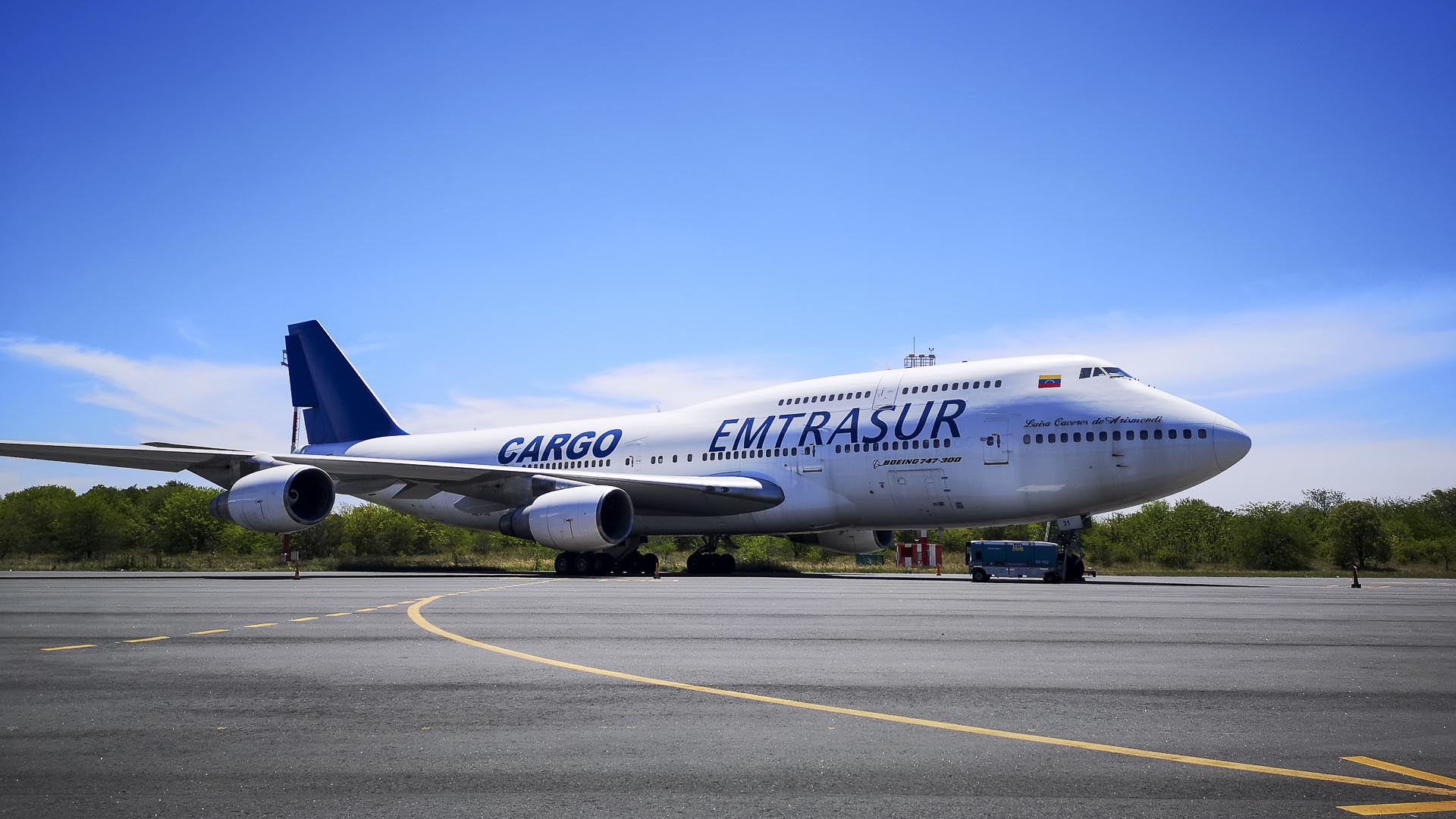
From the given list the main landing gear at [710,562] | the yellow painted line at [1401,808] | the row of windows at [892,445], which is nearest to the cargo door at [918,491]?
the row of windows at [892,445]

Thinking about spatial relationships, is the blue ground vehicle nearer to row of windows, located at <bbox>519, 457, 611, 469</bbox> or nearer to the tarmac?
the tarmac

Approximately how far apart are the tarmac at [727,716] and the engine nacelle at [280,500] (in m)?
14.5

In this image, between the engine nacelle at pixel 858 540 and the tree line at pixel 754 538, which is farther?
the tree line at pixel 754 538

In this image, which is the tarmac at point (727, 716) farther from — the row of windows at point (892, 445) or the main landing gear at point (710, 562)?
the main landing gear at point (710, 562)

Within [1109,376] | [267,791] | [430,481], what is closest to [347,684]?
[267,791]

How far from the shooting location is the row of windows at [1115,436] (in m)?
22.3

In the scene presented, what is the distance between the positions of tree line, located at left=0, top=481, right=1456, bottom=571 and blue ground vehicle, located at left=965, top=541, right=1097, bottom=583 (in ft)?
43.7

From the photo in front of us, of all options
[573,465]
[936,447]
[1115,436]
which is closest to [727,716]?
[1115,436]

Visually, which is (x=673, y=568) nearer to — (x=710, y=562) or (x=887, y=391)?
(x=710, y=562)

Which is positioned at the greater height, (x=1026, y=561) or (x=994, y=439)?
(x=994, y=439)

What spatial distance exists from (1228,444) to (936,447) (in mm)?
6397

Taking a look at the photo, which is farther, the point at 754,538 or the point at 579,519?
the point at 754,538

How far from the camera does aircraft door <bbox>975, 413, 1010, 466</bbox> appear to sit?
23.9 metres

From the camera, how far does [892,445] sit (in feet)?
84.5
